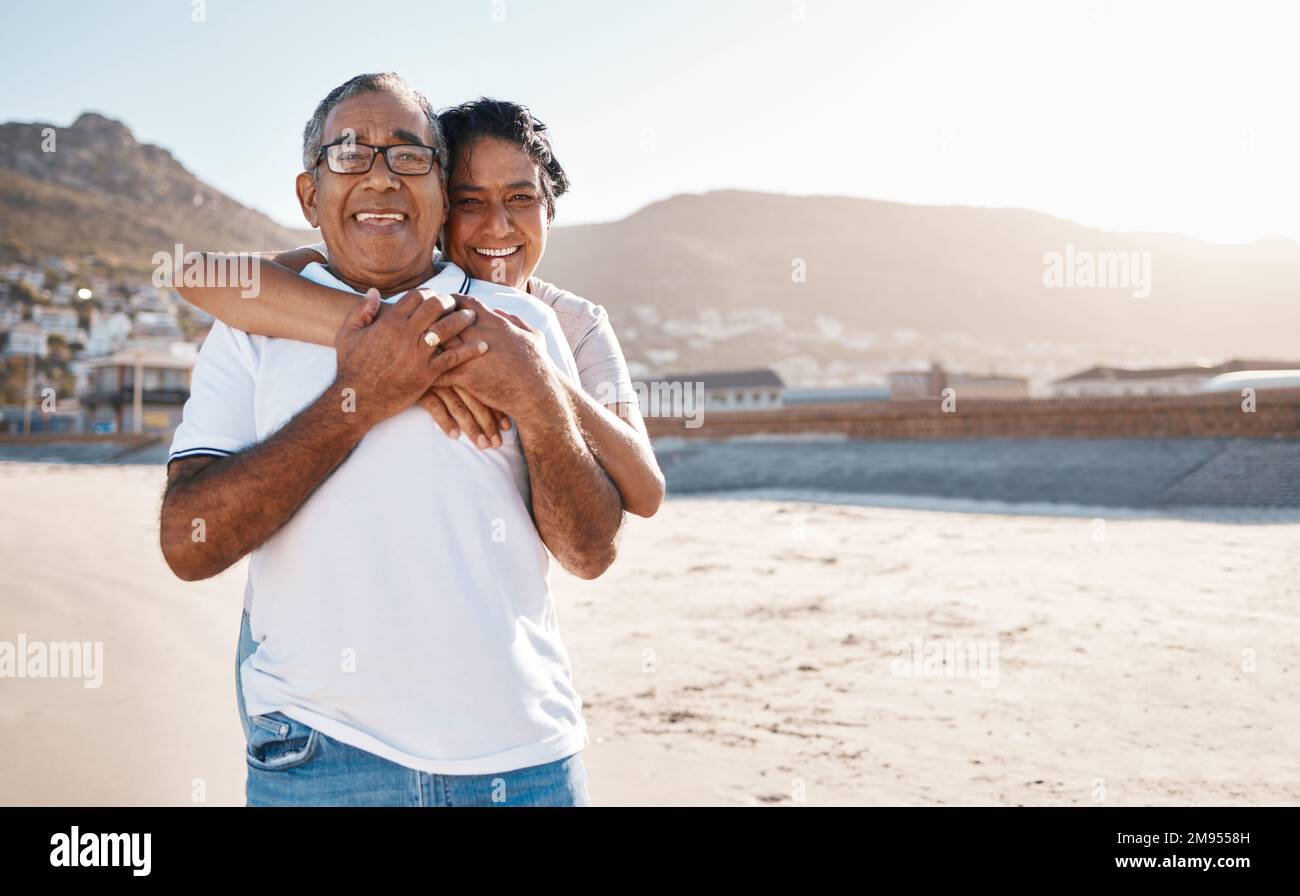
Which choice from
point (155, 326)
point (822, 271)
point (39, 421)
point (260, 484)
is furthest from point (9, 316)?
point (822, 271)

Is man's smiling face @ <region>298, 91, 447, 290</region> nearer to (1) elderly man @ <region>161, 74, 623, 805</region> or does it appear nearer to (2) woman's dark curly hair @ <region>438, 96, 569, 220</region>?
(1) elderly man @ <region>161, 74, 623, 805</region>

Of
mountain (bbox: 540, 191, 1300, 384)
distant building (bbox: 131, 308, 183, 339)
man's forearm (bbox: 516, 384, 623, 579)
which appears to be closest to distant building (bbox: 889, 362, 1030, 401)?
mountain (bbox: 540, 191, 1300, 384)

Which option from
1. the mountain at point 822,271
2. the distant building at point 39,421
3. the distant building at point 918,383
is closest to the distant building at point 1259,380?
the distant building at point 918,383

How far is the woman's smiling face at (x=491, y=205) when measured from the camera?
237 centimetres

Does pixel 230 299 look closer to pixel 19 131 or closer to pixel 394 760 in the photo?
pixel 394 760

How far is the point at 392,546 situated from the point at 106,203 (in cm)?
11445

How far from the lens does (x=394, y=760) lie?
1.58m

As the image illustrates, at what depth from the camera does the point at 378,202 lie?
1.86 m

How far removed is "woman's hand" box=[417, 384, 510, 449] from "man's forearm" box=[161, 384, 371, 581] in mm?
118

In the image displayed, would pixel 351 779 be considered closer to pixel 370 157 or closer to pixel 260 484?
pixel 260 484

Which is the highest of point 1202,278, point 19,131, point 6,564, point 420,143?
point 19,131

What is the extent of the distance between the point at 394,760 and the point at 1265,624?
10.2m

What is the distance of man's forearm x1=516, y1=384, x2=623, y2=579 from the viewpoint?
1676 millimetres
